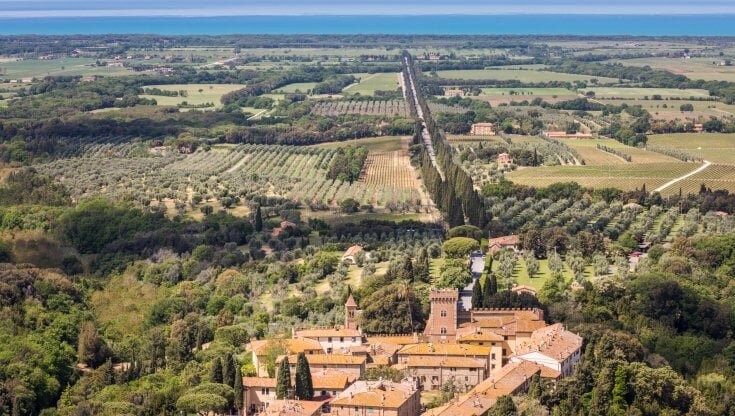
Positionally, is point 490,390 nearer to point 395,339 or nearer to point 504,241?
point 395,339

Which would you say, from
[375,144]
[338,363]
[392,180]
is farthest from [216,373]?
[375,144]

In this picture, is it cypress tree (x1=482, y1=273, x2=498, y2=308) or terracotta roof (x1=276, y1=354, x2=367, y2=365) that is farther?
cypress tree (x1=482, y1=273, x2=498, y2=308)

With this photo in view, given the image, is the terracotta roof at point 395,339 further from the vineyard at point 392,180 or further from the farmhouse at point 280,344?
the vineyard at point 392,180

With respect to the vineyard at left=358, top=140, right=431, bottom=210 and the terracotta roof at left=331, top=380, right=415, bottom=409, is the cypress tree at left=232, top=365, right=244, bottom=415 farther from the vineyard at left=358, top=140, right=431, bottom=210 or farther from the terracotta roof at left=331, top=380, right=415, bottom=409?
the vineyard at left=358, top=140, right=431, bottom=210

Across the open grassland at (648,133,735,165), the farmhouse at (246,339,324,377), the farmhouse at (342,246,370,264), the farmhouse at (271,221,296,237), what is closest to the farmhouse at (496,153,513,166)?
the open grassland at (648,133,735,165)

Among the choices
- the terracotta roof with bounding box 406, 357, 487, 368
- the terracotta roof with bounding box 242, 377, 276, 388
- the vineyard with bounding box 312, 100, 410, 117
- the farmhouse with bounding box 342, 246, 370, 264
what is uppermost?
the terracotta roof with bounding box 406, 357, 487, 368

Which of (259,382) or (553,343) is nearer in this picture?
(259,382)

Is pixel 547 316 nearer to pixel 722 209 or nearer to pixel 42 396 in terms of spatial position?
pixel 42 396
